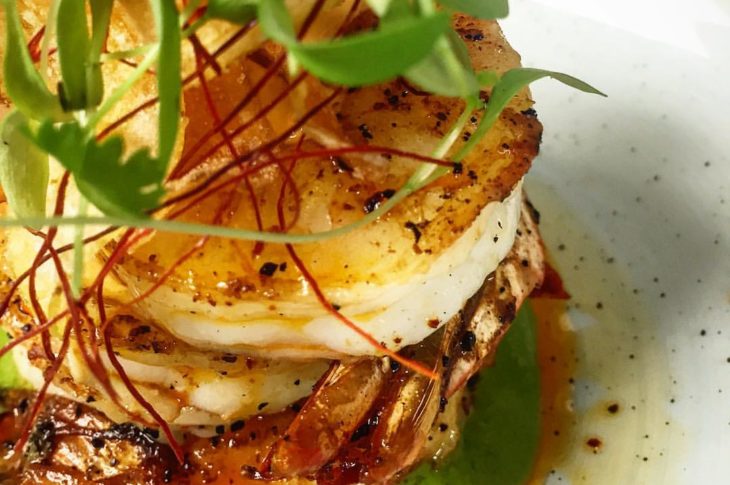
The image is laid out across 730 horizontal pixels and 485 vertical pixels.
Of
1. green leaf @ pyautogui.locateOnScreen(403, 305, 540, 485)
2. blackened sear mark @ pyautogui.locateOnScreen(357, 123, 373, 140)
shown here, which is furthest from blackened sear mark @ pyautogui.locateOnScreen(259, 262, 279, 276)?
green leaf @ pyautogui.locateOnScreen(403, 305, 540, 485)

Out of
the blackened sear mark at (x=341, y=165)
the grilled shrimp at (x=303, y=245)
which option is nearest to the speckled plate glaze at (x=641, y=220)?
the grilled shrimp at (x=303, y=245)

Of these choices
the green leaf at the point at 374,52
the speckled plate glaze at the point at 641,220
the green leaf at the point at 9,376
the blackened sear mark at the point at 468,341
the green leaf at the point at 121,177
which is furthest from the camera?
the green leaf at the point at 9,376

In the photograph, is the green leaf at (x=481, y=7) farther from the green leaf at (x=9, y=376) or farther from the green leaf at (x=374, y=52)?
the green leaf at (x=9, y=376)

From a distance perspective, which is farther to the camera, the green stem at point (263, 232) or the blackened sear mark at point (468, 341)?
the blackened sear mark at point (468, 341)

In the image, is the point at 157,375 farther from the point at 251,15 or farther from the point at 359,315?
the point at 251,15

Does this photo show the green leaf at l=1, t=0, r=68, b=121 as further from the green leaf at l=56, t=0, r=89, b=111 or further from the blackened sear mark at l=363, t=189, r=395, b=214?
the blackened sear mark at l=363, t=189, r=395, b=214

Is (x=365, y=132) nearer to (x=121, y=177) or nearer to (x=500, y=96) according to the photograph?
(x=500, y=96)

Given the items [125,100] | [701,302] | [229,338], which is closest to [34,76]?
[125,100]
